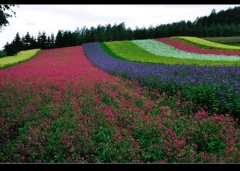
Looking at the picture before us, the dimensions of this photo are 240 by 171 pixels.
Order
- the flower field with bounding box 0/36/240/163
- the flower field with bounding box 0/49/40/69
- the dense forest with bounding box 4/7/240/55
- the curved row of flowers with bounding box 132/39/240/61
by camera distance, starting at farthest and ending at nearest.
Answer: the dense forest with bounding box 4/7/240/55 → the curved row of flowers with bounding box 132/39/240/61 → the flower field with bounding box 0/49/40/69 → the flower field with bounding box 0/36/240/163

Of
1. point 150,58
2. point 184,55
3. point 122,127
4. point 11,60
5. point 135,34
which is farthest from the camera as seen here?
point 135,34

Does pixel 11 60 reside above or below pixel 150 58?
above

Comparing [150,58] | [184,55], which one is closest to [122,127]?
[150,58]

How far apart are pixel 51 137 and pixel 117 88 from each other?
5.34 metres

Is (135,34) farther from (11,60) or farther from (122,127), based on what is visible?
(122,127)

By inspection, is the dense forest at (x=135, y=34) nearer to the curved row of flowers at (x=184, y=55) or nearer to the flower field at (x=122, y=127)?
the curved row of flowers at (x=184, y=55)

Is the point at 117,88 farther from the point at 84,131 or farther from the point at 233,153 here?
the point at 233,153

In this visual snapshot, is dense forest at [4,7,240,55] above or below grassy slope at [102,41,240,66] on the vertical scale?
above

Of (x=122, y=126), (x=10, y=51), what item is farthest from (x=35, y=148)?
(x=10, y=51)

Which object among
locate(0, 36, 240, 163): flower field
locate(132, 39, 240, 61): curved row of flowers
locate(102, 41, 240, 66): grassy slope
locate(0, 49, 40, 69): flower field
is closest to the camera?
locate(0, 36, 240, 163): flower field

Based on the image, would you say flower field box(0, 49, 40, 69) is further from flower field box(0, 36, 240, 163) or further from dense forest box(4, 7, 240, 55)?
dense forest box(4, 7, 240, 55)

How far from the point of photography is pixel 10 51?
34.9 metres

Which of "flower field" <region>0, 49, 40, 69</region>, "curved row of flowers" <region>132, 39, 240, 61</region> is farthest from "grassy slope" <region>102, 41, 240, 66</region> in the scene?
"flower field" <region>0, 49, 40, 69</region>

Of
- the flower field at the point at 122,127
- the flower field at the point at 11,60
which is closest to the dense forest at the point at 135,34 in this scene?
the flower field at the point at 11,60
